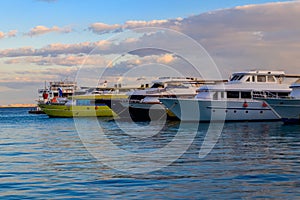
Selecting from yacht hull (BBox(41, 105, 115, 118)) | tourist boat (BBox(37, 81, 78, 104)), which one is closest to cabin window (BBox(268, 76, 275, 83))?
yacht hull (BBox(41, 105, 115, 118))

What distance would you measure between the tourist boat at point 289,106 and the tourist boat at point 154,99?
14887 mm

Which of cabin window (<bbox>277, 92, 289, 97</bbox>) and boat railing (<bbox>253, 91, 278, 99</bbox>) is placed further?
cabin window (<bbox>277, 92, 289, 97</bbox>)

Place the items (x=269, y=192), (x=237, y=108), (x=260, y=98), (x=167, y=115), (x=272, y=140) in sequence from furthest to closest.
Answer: (x=167, y=115), (x=237, y=108), (x=260, y=98), (x=272, y=140), (x=269, y=192)

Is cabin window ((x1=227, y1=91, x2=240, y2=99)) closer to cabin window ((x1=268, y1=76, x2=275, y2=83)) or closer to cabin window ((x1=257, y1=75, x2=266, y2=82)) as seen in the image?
cabin window ((x1=257, y1=75, x2=266, y2=82))

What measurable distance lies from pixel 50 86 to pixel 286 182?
121 meters

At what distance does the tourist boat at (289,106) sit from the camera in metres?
46.3

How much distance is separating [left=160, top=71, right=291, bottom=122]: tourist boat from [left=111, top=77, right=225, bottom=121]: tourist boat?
827 cm

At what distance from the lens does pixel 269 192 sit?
14586 mm

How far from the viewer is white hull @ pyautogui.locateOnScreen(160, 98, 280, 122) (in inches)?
2002

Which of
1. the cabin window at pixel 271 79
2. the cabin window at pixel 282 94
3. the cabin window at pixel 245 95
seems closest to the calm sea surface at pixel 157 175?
the cabin window at pixel 245 95

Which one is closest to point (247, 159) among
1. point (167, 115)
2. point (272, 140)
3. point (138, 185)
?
point (138, 185)

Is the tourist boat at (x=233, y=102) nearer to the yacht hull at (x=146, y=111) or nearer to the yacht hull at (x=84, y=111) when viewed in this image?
the yacht hull at (x=146, y=111)

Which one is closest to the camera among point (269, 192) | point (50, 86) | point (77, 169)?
point (269, 192)

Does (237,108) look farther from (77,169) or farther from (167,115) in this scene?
(77,169)
